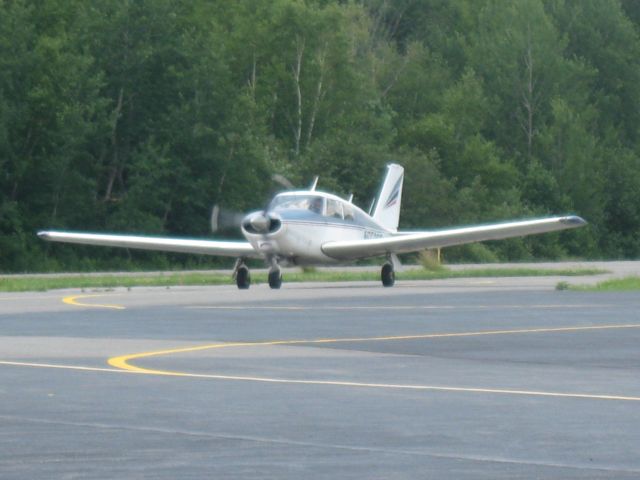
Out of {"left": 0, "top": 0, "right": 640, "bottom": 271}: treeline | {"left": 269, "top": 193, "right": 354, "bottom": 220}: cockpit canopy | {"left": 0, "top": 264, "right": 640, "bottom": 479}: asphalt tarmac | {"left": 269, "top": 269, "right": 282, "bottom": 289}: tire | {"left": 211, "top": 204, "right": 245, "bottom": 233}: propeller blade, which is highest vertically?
{"left": 0, "top": 0, "right": 640, "bottom": 271}: treeline

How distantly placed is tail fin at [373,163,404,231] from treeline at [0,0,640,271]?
1721 centimetres

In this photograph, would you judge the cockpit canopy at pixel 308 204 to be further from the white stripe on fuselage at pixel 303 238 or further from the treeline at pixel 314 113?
the treeline at pixel 314 113

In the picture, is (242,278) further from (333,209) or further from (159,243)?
(159,243)

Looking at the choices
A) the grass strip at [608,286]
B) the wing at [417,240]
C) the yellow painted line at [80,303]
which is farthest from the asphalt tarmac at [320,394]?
the wing at [417,240]

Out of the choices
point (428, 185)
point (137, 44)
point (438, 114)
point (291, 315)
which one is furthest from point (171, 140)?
point (291, 315)

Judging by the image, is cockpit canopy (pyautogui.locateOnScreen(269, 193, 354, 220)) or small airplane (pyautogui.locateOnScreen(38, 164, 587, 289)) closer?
small airplane (pyautogui.locateOnScreen(38, 164, 587, 289))

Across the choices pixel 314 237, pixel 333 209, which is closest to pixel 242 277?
pixel 314 237

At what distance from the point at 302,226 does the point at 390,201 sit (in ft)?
21.6

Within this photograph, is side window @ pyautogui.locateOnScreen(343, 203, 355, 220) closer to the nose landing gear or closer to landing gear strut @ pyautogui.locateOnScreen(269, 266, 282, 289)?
landing gear strut @ pyautogui.locateOnScreen(269, 266, 282, 289)

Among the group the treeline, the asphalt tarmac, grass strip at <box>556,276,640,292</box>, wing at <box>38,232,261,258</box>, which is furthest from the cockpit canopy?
the treeline

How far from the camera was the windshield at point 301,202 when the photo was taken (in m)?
35.9

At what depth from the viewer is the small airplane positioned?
34.8 meters

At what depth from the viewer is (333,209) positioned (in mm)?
36688

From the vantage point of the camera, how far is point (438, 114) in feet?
283
